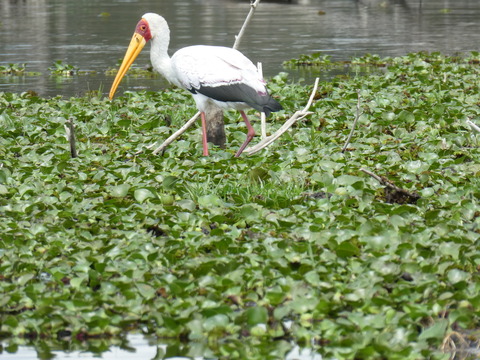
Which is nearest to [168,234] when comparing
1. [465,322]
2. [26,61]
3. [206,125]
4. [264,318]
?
[264,318]

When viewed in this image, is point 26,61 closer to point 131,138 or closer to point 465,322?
point 131,138

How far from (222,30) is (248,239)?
49.0ft

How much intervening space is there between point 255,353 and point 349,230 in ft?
4.75

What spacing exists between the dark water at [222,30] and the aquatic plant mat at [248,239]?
141 inches

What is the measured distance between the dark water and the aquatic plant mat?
358cm

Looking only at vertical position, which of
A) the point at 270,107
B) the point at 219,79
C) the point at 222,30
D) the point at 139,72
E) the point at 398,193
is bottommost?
the point at 222,30

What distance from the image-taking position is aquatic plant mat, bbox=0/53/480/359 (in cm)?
426

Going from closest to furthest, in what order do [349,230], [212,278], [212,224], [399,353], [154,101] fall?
1. [399,353]
2. [212,278]
3. [349,230]
4. [212,224]
5. [154,101]

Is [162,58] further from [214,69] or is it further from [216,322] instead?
[216,322]

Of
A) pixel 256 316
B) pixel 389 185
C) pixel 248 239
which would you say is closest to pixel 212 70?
pixel 389 185

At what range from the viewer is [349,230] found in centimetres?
530

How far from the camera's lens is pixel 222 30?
20.0m

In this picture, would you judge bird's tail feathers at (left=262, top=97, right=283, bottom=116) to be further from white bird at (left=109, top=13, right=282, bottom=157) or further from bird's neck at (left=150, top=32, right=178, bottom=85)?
bird's neck at (left=150, top=32, right=178, bottom=85)

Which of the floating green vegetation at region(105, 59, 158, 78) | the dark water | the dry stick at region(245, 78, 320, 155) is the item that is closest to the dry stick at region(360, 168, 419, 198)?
the dry stick at region(245, 78, 320, 155)
